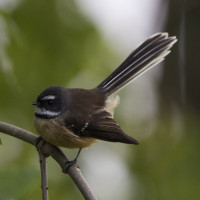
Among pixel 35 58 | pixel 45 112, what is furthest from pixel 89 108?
pixel 35 58

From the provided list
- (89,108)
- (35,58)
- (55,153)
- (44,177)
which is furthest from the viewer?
(89,108)

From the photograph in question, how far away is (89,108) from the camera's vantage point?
441 cm

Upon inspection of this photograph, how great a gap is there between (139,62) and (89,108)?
78 cm

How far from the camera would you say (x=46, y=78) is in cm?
417

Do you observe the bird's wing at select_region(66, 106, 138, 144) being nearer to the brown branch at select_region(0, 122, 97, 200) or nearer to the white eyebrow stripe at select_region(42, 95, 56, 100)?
the white eyebrow stripe at select_region(42, 95, 56, 100)

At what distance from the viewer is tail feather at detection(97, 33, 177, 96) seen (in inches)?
183

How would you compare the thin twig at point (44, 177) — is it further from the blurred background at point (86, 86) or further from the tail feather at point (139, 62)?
the tail feather at point (139, 62)

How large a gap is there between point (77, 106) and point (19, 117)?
597 mm

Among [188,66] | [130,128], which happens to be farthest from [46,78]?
[188,66]

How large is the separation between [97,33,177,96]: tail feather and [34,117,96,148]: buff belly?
0.80 metres

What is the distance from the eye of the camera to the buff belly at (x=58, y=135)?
383 cm

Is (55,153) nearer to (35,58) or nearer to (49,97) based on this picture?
(49,97)

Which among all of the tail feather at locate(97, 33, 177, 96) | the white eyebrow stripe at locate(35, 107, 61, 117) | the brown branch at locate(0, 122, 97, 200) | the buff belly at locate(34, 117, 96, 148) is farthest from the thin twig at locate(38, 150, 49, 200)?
the tail feather at locate(97, 33, 177, 96)

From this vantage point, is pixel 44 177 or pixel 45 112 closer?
pixel 44 177
